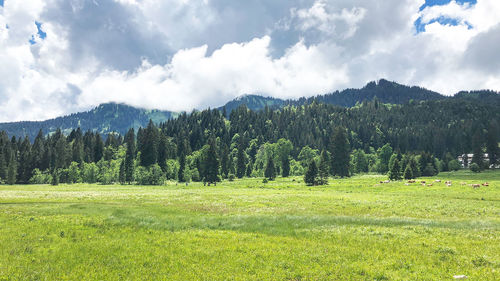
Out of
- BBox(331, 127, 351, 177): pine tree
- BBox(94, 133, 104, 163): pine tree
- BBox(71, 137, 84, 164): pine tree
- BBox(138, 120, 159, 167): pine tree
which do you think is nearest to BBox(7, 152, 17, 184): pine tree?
BBox(71, 137, 84, 164): pine tree

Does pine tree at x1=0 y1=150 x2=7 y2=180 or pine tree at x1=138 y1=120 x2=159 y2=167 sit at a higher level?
pine tree at x1=138 y1=120 x2=159 y2=167

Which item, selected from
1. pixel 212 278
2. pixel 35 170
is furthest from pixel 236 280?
pixel 35 170

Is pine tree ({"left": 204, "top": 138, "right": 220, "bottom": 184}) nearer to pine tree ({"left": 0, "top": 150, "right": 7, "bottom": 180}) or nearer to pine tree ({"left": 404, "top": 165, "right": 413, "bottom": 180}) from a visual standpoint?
pine tree ({"left": 404, "top": 165, "right": 413, "bottom": 180})

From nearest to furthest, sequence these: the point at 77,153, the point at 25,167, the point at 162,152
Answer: the point at 25,167, the point at 162,152, the point at 77,153

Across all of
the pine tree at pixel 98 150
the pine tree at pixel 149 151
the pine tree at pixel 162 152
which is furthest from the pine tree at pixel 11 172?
the pine tree at pixel 162 152

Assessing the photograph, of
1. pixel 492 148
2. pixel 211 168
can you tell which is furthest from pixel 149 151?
pixel 492 148

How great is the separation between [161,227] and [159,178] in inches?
3484

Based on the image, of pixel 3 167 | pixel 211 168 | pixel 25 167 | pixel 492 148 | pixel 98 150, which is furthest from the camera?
pixel 98 150

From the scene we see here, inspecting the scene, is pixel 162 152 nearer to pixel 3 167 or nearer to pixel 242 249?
pixel 3 167

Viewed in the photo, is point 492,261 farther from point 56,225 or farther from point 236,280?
point 56,225

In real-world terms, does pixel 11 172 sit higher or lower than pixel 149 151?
lower

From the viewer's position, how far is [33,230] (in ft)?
63.2

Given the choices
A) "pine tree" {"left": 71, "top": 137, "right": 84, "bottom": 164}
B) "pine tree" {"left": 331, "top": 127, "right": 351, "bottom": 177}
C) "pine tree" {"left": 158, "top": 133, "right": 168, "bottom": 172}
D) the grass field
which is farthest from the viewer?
"pine tree" {"left": 71, "top": 137, "right": 84, "bottom": 164}

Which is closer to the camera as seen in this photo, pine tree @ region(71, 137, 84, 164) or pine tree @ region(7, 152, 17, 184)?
pine tree @ region(7, 152, 17, 184)
